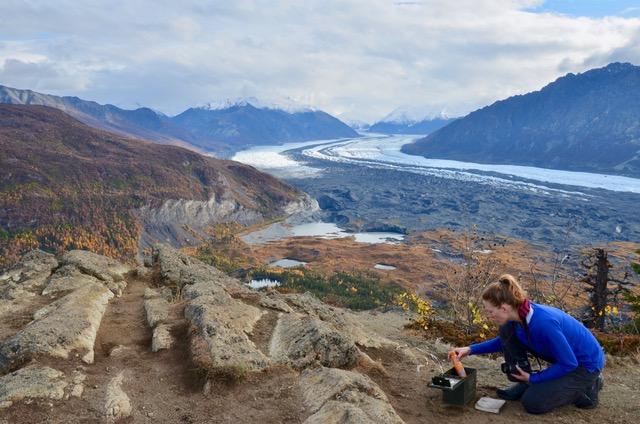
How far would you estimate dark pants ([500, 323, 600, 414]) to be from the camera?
890 cm

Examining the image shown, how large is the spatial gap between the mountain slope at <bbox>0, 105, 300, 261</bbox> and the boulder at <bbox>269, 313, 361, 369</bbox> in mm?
77750

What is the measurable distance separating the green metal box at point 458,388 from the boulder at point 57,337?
7.73m

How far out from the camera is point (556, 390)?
8.89m

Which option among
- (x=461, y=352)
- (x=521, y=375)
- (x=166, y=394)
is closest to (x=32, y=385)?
(x=166, y=394)

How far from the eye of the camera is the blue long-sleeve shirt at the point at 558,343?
8578 mm

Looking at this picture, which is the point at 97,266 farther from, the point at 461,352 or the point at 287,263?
the point at 287,263

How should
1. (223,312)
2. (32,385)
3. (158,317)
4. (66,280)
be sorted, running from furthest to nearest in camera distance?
1. (66,280)
2. (158,317)
3. (223,312)
4. (32,385)

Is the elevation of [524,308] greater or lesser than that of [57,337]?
greater

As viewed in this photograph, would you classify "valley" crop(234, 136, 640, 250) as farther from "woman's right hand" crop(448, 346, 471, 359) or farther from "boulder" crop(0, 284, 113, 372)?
"woman's right hand" crop(448, 346, 471, 359)

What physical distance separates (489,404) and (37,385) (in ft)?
27.5

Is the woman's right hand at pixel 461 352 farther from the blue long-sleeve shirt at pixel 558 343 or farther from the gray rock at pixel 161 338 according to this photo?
the gray rock at pixel 161 338

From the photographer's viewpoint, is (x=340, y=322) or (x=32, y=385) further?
(x=340, y=322)

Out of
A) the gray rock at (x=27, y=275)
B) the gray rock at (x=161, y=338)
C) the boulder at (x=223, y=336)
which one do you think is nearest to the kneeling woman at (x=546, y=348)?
the boulder at (x=223, y=336)

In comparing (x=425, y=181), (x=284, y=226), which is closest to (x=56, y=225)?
(x=284, y=226)
